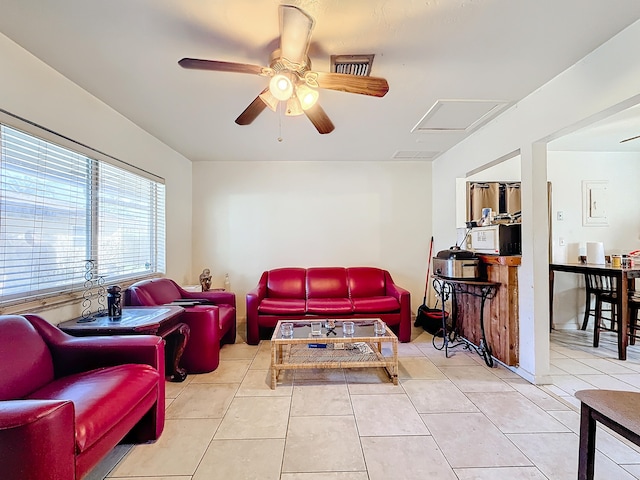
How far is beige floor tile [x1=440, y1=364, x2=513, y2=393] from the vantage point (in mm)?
2492

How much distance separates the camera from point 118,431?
1.50 metres

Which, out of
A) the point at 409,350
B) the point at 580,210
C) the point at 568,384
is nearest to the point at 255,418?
the point at 409,350

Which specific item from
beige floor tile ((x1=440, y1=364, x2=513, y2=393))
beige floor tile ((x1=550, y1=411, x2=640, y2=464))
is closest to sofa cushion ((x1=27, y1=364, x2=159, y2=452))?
beige floor tile ((x1=440, y1=364, x2=513, y2=393))

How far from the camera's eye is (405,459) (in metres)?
1.67

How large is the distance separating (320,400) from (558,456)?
145cm

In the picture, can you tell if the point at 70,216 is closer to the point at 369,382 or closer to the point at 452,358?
the point at 369,382

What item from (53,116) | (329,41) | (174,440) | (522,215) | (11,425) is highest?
(329,41)

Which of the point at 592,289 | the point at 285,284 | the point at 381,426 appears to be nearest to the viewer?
the point at 381,426

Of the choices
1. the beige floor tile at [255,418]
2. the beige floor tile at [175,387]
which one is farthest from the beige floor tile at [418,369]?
the beige floor tile at [175,387]

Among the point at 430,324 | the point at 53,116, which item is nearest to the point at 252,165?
the point at 53,116

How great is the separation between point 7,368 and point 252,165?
3554mm

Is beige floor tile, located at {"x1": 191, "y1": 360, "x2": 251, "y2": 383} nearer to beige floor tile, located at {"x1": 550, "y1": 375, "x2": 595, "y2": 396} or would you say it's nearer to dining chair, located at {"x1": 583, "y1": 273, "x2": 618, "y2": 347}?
beige floor tile, located at {"x1": 550, "y1": 375, "x2": 595, "y2": 396}

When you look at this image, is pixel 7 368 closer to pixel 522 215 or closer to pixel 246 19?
pixel 246 19

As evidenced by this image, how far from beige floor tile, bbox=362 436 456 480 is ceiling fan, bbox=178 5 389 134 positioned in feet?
6.85
